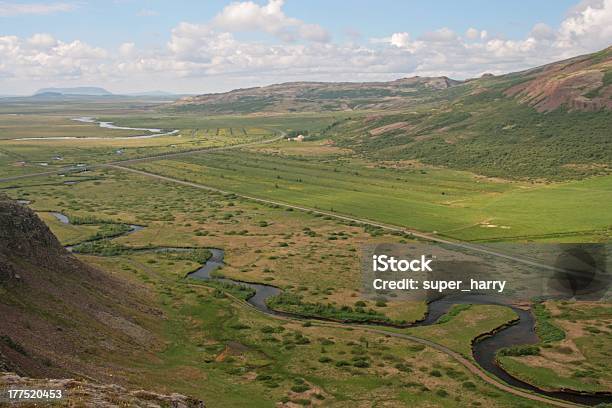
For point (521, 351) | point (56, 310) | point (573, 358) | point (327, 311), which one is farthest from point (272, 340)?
point (573, 358)

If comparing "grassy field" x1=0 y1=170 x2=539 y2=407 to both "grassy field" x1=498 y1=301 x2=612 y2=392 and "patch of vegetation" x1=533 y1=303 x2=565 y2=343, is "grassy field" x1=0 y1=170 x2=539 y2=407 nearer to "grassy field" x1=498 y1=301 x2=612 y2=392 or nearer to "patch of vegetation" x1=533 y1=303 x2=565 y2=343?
"patch of vegetation" x1=533 y1=303 x2=565 y2=343

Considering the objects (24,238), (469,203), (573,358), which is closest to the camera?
(573,358)

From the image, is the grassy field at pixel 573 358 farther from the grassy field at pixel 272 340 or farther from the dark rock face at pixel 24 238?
the dark rock face at pixel 24 238

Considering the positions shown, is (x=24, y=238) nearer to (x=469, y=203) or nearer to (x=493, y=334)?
(x=493, y=334)

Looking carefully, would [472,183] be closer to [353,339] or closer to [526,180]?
[526,180]

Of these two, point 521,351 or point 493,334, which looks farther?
point 493,334

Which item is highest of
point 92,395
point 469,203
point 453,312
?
point 92,395
